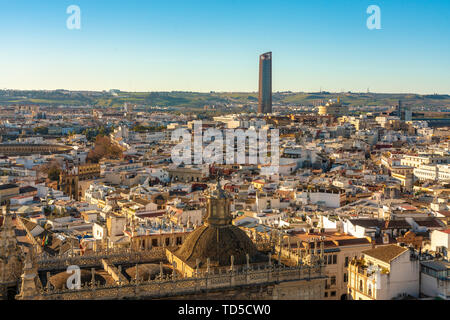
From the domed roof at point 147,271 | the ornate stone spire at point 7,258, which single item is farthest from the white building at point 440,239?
the ornate stone spire at point 7,258

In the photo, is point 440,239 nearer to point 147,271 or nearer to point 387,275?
point 387,275

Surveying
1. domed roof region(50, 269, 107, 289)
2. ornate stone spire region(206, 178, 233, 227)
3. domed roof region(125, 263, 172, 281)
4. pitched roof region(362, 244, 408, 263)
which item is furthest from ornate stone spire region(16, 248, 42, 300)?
pitched roof region(362, 244, 408, 263)

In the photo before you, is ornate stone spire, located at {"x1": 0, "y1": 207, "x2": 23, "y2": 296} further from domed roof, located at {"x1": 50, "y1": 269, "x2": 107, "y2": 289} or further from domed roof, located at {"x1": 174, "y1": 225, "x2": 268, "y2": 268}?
domed roof, located at {"x1": 174, "y1": 225, "x2": 268, "y2": 268}

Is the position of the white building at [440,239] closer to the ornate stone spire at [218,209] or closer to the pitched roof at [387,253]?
the pitched roof at [387,253]

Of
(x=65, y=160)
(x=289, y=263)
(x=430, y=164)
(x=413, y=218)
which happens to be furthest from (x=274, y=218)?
(x=65, y=160)

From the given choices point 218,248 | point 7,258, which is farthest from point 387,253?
point 7,258
